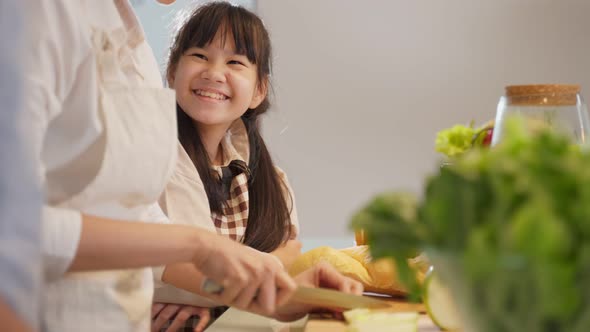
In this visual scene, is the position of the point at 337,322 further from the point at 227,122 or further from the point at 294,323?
the point at 227,122

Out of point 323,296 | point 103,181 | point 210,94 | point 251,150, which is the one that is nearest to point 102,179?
point 103,181

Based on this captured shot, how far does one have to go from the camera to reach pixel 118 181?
2.81 ft

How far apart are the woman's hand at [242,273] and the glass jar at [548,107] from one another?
0.32 m

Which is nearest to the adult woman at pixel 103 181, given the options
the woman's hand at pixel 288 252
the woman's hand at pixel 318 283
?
the woman's hand at pixel 318 283

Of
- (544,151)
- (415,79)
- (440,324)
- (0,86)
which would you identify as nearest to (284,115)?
(415,79)

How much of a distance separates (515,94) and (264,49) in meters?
1.01

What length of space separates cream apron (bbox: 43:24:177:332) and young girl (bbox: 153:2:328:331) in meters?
0.71

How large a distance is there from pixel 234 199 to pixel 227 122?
0.18 m

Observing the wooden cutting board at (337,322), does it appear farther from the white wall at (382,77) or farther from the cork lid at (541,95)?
the white wall at (382,77)

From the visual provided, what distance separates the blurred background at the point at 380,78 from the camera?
3.75 metres

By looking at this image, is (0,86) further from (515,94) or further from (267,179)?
(267,179)

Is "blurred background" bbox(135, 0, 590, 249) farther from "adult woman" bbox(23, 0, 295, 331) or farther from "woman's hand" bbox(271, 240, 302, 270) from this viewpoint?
"adult woman" bbox(23, 0, 295, 331)

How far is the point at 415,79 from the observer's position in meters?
3.78

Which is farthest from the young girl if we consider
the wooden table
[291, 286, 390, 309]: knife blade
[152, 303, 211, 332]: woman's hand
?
[291, 286, 390, 309]: knife blade
